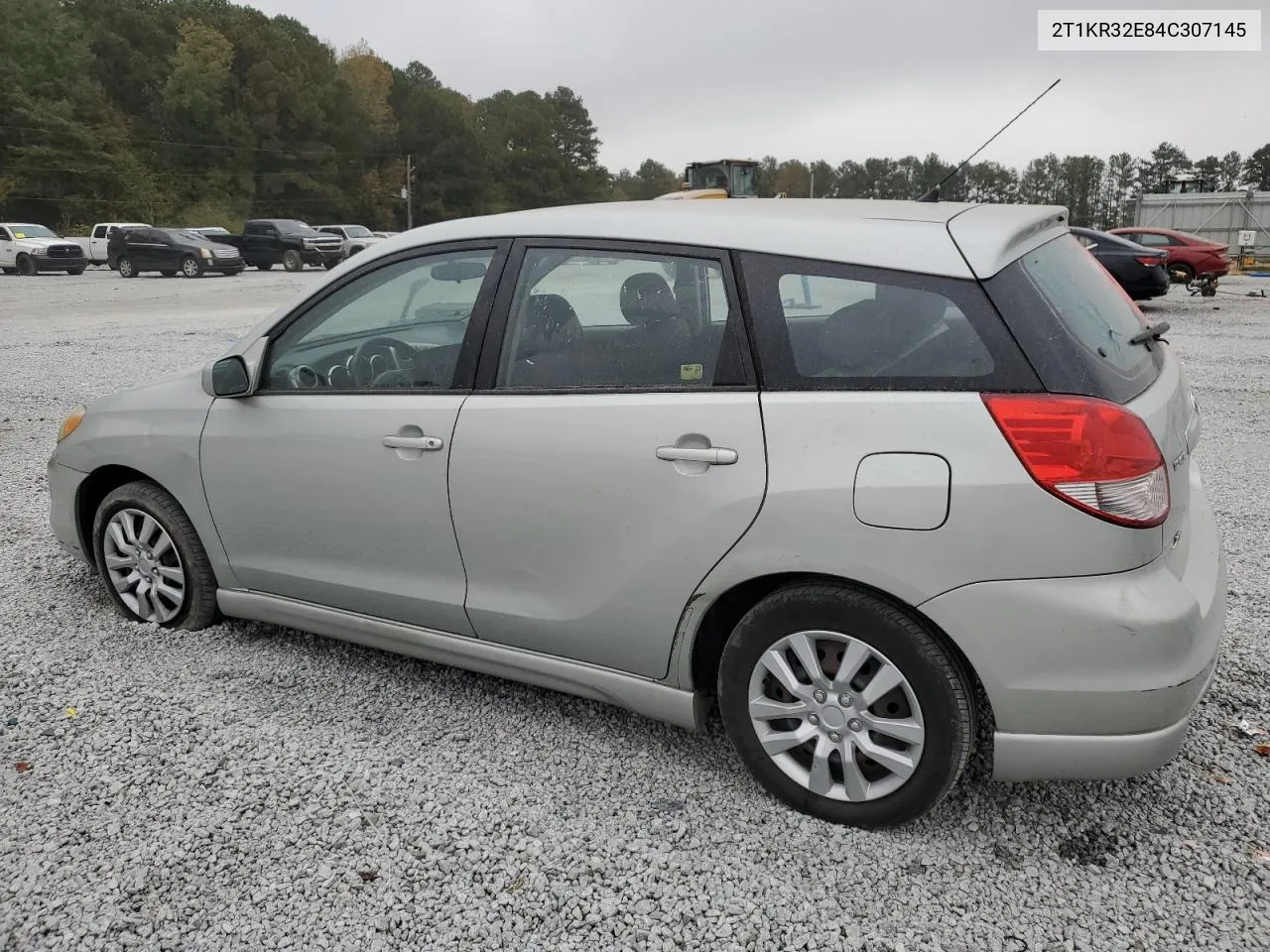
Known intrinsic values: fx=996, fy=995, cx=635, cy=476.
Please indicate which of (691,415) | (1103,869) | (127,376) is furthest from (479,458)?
(127,376)

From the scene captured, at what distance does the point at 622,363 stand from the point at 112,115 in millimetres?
76719

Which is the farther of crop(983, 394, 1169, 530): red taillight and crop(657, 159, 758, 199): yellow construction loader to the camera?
crop(657, 159, 758, 199): yellow construction loader

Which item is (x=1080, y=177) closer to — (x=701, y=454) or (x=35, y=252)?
(x=35, y=252)

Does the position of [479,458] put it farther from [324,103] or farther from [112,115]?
[324,103]

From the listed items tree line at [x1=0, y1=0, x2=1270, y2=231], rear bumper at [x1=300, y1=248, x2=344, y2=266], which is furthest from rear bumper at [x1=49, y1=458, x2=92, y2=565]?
tree line at [x1=0, y1=0, x2=1270, y2=231]

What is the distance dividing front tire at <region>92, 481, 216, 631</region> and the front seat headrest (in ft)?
6.66

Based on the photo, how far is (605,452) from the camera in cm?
278

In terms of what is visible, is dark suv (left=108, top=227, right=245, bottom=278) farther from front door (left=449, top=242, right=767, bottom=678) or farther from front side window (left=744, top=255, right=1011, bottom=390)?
front side window (left=744, top=255, right=1011, bottom=390)

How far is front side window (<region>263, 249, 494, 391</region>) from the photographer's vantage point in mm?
3207

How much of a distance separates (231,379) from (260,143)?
7835 cm

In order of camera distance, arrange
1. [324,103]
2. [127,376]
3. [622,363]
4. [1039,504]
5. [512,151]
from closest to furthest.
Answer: [1039,504] < [622,363] < [127,376] < [324,103] < [512,151]

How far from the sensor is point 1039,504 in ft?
7.47

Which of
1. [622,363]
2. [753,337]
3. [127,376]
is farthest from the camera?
[127,376]

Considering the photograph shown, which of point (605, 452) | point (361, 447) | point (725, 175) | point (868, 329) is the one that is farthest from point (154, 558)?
point (725, 175)
